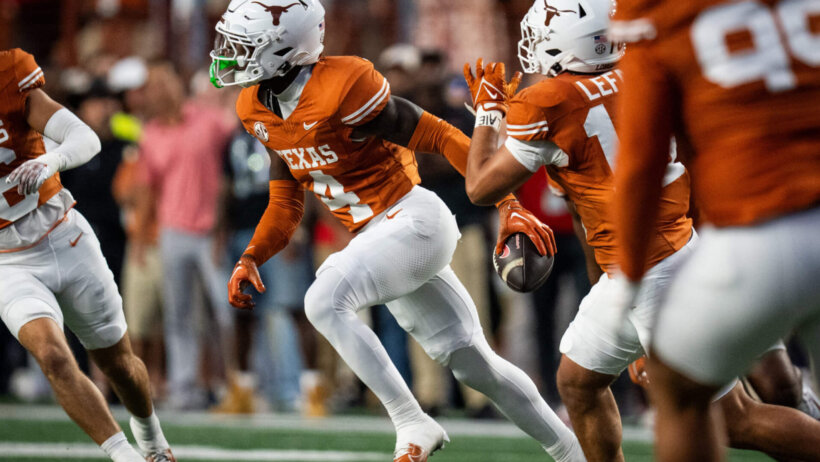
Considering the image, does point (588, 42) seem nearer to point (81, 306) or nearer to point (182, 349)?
point (81, 306)

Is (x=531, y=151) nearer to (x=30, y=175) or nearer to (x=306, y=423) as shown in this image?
(x=30, y=175)

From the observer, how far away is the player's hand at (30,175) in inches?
162

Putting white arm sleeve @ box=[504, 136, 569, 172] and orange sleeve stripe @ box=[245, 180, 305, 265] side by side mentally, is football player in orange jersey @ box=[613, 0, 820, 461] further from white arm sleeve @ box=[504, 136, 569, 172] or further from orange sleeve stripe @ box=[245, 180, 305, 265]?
orange sleeve stripe @ box=[245, 180, 305, 265]

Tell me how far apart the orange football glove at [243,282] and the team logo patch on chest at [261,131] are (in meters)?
0.48

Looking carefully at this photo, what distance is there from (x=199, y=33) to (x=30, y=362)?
4.32m

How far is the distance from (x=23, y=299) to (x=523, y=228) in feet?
6.51

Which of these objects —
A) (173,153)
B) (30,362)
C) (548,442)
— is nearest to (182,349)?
(173,153)

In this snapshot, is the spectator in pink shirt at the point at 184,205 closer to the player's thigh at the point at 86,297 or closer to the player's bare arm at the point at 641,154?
the player's thigh at the point at 86,297

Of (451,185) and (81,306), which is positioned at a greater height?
(81,306)

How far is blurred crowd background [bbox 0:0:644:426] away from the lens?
7516mm

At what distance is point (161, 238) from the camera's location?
8.27 metres

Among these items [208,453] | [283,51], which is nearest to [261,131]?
[283,51]

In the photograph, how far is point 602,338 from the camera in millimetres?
3768

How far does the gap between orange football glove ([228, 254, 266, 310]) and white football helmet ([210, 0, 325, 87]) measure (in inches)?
28.1
